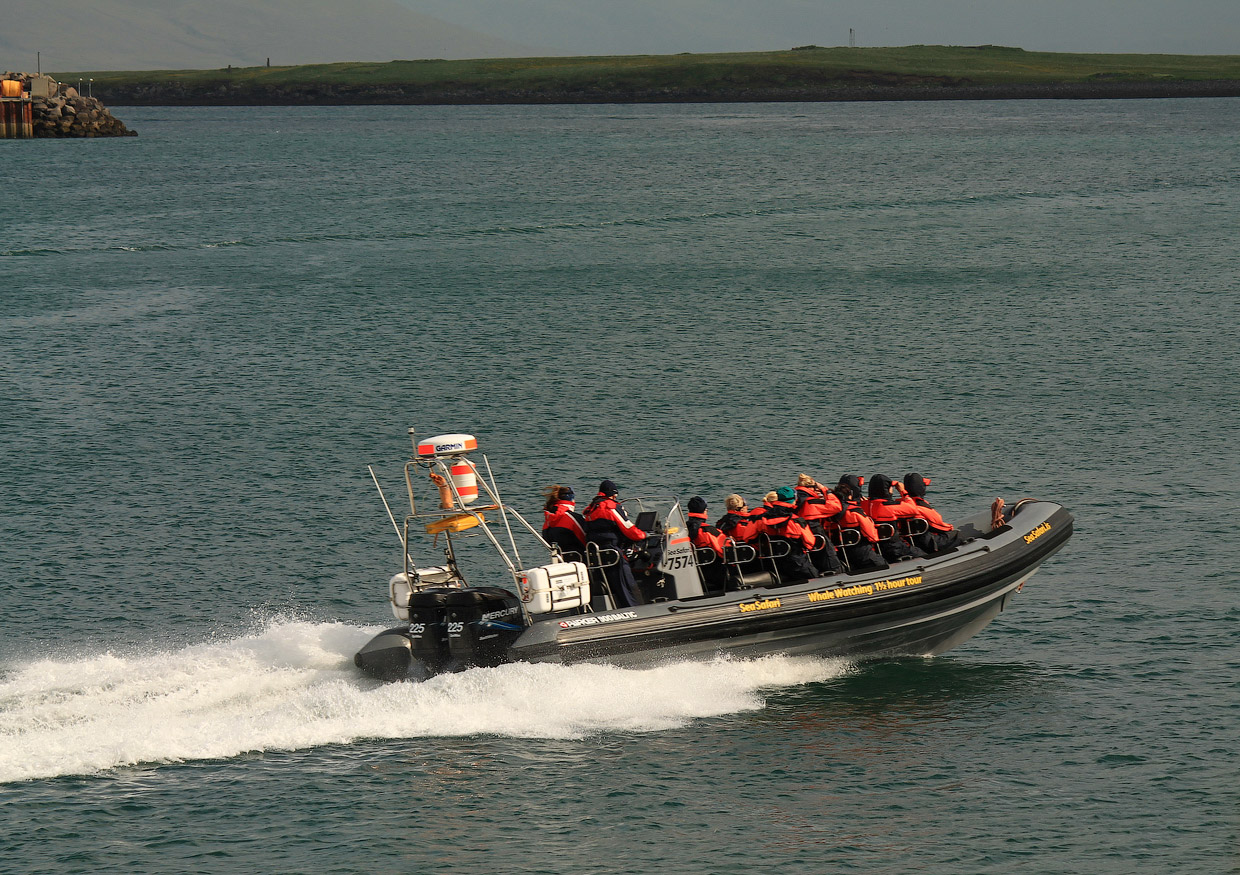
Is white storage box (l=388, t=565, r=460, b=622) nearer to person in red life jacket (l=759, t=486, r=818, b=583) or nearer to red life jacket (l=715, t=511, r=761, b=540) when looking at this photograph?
red life jacket (l=715, t=511, r=761, b=540)

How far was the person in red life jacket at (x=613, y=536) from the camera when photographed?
43.2ft

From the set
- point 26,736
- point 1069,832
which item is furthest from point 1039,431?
point 26,736

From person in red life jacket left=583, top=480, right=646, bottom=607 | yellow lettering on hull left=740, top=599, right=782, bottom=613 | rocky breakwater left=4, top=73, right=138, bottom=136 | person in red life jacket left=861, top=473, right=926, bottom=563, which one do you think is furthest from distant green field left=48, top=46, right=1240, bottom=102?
yellow lettering on hull left=740, top=599, right=782, bottom=613

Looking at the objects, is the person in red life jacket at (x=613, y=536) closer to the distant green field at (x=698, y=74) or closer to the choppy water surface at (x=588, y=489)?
the choppy water surface at (x=588, y=489)

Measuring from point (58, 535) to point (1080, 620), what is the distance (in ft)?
44.7

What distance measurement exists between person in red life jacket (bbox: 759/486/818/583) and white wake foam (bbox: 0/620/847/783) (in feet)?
2.90

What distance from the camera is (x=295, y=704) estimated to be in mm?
12500

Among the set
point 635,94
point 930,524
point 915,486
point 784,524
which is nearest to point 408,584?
point 784,524

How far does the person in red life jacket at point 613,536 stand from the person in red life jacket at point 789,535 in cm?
131

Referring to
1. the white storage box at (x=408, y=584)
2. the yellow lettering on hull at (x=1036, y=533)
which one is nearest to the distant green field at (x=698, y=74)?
the yellow lettering on hull at (x=1036, y=533)

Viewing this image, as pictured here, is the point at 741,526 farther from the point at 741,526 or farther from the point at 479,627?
the point at 479,627

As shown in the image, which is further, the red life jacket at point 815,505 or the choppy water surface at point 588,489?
the red life jacket at point 815,505

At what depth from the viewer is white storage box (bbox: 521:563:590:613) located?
12578 millimetres

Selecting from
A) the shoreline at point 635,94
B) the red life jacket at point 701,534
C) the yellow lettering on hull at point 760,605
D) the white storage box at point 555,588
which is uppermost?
the shoreline at point 635,94
